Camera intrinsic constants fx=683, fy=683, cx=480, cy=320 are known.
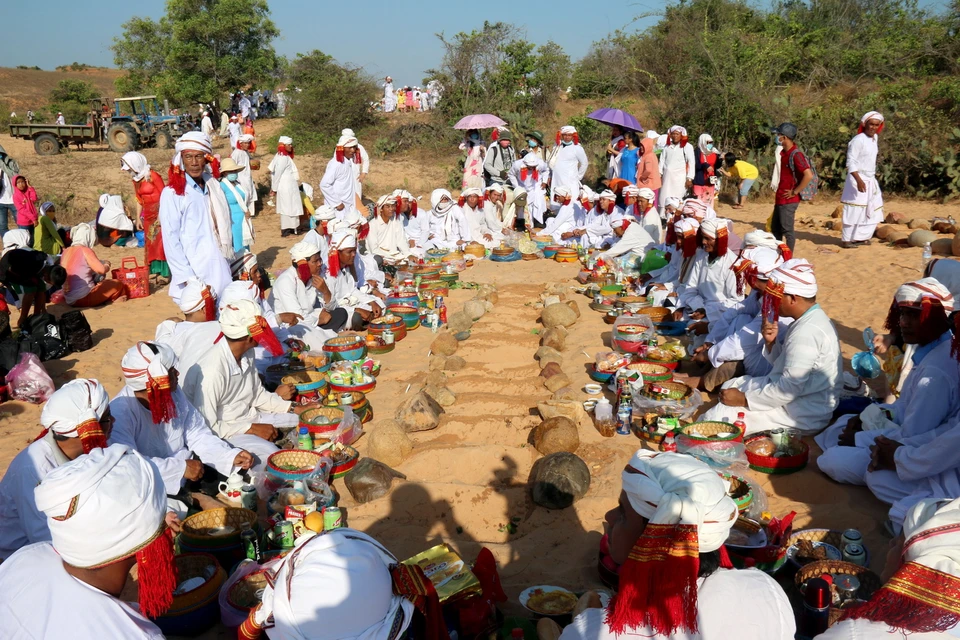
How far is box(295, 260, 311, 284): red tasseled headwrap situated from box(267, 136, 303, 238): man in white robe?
693cm

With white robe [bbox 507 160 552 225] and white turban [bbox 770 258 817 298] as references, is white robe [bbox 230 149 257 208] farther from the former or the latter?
white turban [bbox 770 258 817 298]

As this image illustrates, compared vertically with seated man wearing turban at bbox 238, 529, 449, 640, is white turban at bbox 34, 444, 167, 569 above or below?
above

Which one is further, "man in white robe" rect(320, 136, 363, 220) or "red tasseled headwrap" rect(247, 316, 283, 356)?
"man in white robe" rect(320, 136, 363, 220)

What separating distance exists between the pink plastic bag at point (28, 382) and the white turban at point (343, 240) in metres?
3.34

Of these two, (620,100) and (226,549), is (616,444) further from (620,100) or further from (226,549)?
(620,100)

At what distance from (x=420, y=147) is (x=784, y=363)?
1933 centimetres

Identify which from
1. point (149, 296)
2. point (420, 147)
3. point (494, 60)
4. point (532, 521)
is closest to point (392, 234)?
point (149, 296)

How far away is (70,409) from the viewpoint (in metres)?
3.53

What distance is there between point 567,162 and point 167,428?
36.3ft

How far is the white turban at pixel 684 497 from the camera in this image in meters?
2.27

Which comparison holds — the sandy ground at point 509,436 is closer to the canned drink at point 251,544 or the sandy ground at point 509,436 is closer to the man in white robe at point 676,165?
the canned drink at point 251,544

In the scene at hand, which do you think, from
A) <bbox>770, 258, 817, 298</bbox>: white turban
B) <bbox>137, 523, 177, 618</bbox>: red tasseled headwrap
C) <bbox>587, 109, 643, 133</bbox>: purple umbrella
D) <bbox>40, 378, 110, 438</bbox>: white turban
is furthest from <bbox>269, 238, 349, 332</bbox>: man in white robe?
<bbox>587, 109, 643, 133</bbox>: purple umbrella

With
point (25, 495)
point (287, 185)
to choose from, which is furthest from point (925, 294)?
point (287, 185)

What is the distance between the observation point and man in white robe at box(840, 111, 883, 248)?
1077 cm
